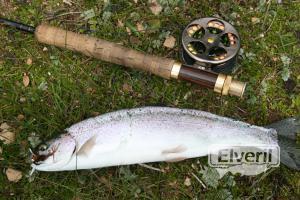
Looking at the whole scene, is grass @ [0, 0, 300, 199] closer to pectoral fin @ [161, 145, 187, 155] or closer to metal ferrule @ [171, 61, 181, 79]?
pectoral fin @ [161, 145, 187, 155]

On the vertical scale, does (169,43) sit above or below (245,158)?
above

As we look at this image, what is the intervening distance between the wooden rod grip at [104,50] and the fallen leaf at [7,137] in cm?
74

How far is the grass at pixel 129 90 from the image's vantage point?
3.70m

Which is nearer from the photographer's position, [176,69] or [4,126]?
[176,69]

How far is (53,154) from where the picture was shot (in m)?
3.49

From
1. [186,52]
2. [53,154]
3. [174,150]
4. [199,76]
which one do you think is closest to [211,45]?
[186,52]

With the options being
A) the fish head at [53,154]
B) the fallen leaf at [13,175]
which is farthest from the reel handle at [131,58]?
the fallen leaf at [13,175]

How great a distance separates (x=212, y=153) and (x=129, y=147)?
63cm

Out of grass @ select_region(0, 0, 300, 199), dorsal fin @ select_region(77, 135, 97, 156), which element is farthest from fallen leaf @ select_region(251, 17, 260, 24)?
dorsal fin @ select_region(77, 135, 97, 156)

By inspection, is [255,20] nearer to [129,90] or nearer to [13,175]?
[129,90]

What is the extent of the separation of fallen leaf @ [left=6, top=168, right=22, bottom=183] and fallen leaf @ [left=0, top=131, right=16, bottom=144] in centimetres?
22

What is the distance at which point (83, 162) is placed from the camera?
3506 millimetres

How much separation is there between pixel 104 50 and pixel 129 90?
17.0 inches

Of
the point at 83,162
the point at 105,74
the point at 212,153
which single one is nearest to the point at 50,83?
the point at 105,74
